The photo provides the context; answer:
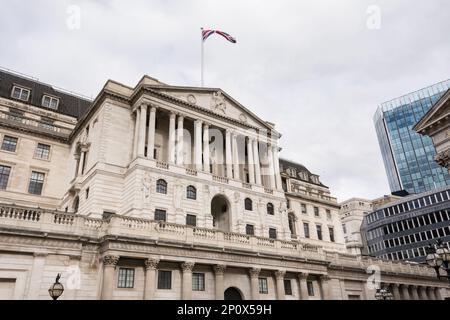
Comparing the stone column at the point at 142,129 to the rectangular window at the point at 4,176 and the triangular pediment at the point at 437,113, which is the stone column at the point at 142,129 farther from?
the triangular pediment at the point at 437,113

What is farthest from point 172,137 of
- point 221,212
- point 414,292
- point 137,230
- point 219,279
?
point 414,292

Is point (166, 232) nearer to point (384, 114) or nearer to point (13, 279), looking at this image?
point (13, 279)

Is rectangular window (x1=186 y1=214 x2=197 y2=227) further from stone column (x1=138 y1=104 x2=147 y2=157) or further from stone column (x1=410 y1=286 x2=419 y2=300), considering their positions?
stone column (x1=410 y1=286 x2=419 y2=300)

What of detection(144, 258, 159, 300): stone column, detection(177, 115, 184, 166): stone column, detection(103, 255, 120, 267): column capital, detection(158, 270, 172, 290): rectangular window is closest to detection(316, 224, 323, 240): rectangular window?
detection(177, 115, 184, 166): stone column

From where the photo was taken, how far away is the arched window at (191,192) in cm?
3803

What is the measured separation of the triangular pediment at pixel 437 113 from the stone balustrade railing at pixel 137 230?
16216 millimetres

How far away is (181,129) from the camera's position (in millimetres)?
41312

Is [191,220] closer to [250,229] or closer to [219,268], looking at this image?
[250,229]

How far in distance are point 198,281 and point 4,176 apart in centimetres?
2722

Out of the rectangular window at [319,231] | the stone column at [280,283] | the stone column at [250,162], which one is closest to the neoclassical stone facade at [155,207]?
the stone column at [280,283]

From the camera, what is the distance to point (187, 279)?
90.4 ft

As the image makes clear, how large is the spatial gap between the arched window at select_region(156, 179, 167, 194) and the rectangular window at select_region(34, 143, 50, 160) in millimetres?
18064
